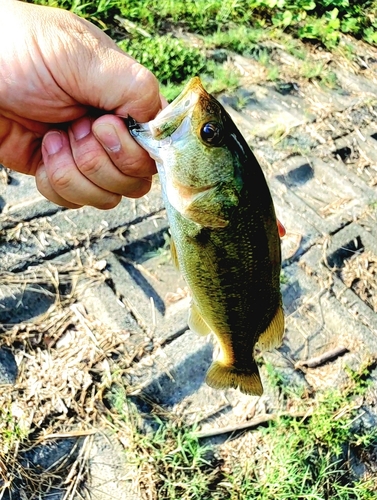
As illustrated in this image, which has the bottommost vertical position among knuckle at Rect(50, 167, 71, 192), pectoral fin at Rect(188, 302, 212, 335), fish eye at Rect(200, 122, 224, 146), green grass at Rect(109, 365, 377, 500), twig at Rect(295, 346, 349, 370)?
green grass at Rect(109, 365, 377, 500)

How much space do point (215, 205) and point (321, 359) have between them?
185cm

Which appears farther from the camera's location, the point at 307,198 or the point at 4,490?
the point at 307,198

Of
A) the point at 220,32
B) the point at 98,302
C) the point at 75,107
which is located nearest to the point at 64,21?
the point at 75,107

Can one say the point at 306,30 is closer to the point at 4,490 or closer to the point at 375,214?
the point at 375,214

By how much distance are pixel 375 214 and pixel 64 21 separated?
2.84m

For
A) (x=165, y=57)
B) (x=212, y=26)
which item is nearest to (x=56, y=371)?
(x=165, y=57)

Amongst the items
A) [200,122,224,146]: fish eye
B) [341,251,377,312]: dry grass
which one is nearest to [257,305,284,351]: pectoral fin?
[200,122,224,146]: fish eye

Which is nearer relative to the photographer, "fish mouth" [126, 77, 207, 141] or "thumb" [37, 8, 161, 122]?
"fish mouth" [126, 77, 207, 141]

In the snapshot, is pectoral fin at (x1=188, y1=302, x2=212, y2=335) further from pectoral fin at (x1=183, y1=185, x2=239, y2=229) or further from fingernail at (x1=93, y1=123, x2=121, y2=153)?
fingernail at (x1=93, y1=123, x2=121, y2=153)

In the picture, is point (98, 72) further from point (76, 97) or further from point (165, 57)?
point (165, 57)

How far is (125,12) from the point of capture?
4871mm

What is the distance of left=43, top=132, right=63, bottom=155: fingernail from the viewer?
2.07 meters

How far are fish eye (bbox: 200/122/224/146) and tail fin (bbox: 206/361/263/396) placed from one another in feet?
→ 2.95

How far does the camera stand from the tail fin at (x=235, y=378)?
7.36 ft
